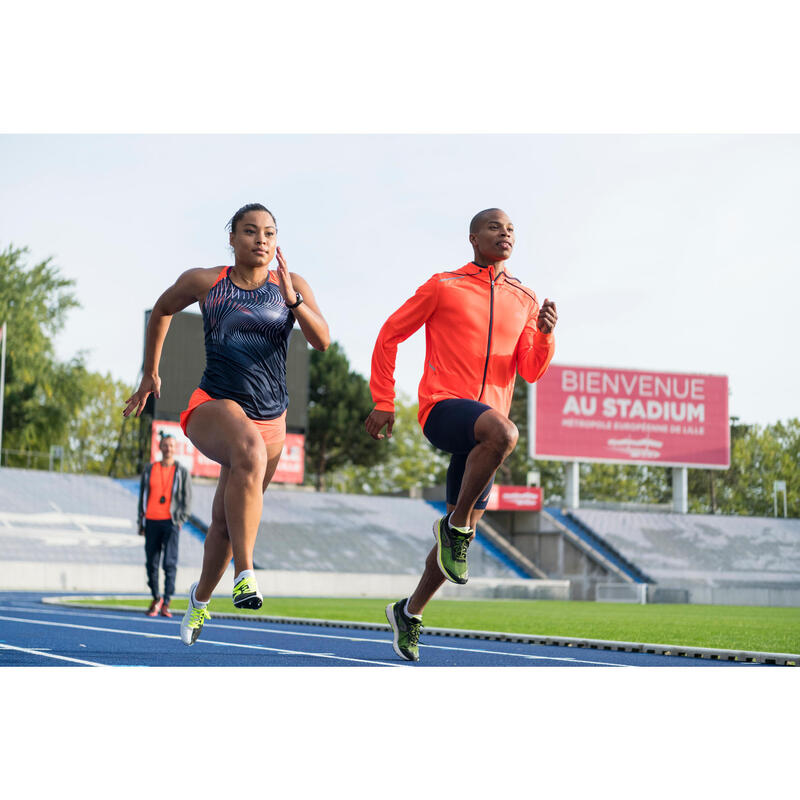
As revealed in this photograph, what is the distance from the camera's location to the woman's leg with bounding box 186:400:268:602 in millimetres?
5312

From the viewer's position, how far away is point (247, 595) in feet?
15.9

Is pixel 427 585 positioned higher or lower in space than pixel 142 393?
lower

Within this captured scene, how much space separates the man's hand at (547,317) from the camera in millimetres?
5789

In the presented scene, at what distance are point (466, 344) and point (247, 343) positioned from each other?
1256 mm

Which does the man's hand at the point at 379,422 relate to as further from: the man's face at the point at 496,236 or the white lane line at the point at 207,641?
the white lane line at the point at 207,641

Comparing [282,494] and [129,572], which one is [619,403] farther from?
[129,572]

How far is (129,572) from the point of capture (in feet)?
106

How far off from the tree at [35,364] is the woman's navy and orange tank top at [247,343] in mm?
41284

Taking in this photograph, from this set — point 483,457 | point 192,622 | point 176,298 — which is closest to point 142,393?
point 176,298

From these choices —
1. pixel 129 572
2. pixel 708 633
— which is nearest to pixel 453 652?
pixel 708 633

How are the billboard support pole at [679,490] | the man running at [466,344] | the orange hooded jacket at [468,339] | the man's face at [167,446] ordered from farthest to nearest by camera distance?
the billboard support pole at [679,490] → the man's face at [167,446] → the orange hooded jacket at [468,339] → the man running at [466,344]

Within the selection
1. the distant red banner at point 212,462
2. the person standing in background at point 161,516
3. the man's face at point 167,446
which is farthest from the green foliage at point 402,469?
the man's face at point 167,446

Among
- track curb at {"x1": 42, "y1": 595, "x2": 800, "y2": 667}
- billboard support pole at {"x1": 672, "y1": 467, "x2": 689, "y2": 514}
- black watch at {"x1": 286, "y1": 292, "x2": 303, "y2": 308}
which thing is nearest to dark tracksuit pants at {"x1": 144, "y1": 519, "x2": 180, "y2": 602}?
track curb at {"x1": 42, "y1": 595, "x2": 800, "y2": 667}

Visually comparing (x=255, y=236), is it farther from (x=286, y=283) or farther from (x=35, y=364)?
(x=35, y=364)
